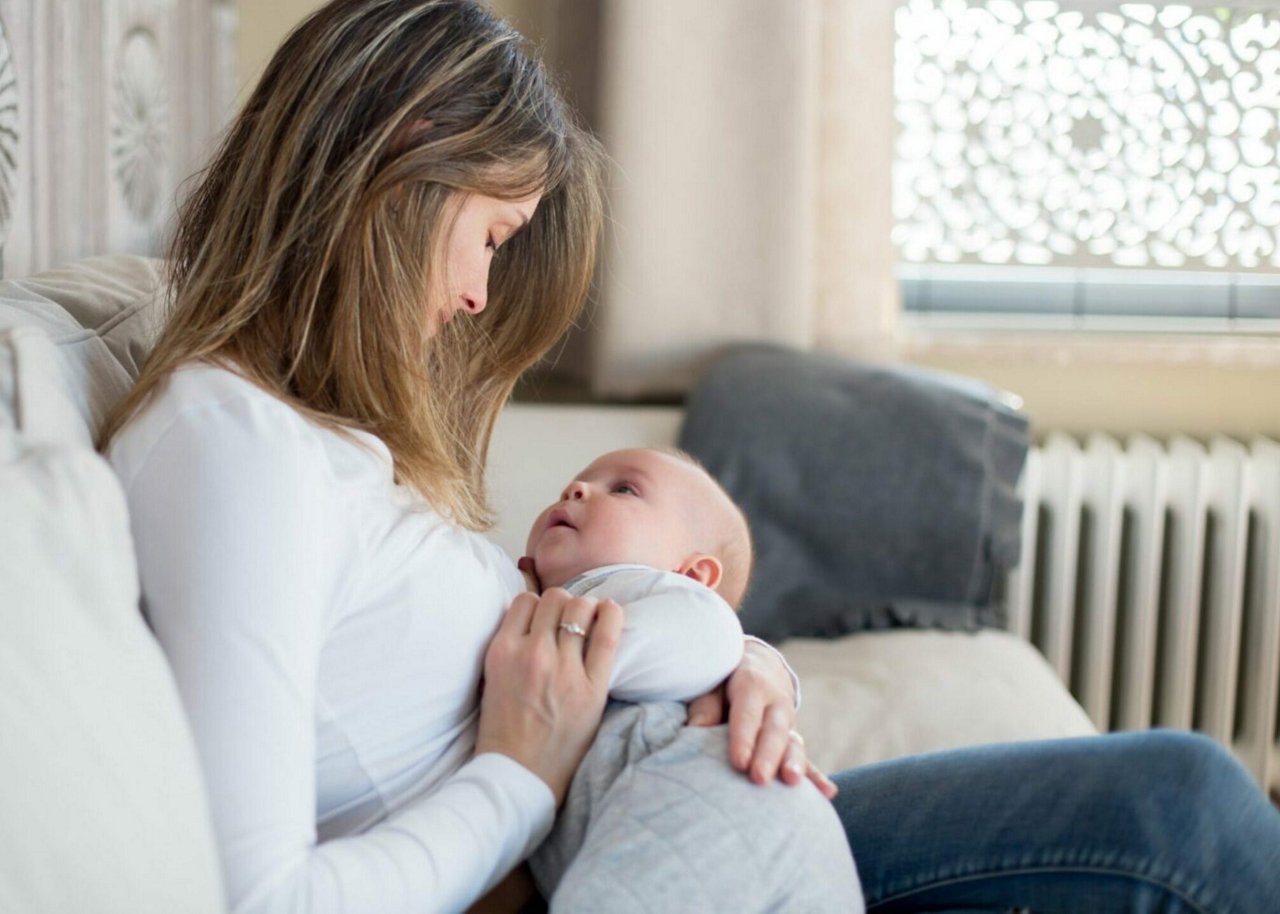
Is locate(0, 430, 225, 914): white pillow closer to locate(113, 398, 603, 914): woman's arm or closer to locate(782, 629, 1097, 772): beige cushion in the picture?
locate(113, 398, 603, 914): woman's arm

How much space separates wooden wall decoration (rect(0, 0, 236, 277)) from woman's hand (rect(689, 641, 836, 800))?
Answer: 2.12 feet

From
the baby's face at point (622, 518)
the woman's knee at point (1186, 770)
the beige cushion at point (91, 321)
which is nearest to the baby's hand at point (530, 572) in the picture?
the baby's face at point (622, 518)

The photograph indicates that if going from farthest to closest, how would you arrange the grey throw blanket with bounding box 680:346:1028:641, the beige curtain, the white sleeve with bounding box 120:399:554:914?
the beige curtain → the grey throw blanket with bounding box 680:346:1028:641 → the white sleeve with bounding box 120:399:554:914

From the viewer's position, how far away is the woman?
0.76m

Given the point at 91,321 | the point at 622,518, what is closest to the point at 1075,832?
the point at 622,518

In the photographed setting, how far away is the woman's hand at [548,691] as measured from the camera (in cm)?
93

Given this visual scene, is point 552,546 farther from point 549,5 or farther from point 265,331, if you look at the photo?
point 549,5

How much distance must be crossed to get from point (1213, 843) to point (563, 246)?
0.74m

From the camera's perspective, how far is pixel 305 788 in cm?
78

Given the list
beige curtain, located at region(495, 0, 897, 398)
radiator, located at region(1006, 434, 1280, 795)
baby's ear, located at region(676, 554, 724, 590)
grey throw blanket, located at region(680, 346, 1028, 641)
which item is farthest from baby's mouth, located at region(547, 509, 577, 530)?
radiator, located at region(1006, 434, 1280, 795)

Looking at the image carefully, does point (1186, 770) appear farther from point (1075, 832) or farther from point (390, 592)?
point (390, 592)

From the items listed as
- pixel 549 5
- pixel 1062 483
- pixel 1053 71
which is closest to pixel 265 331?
pixel 549 5

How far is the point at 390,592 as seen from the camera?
88 cm

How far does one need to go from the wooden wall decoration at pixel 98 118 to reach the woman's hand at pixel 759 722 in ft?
2.12
